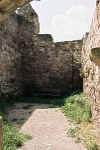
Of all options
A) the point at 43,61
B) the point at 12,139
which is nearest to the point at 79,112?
the point at 12,139

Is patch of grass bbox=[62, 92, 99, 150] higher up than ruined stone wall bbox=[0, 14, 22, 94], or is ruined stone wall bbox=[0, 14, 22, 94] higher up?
ruined stone wall bbox=[0, 14, 22, 94]

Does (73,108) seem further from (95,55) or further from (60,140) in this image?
(95,55)

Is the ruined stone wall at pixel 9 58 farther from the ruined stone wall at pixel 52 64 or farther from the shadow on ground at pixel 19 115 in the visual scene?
the shadow on ground at pixel 19 115

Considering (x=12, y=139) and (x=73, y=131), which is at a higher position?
(x=12, y=139)

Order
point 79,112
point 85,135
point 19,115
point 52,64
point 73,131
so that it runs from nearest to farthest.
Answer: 1. point 85,135
2. point 73,131
3. point 79,112
4. point 19,115
5. point 52,64

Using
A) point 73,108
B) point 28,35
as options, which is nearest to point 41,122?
point 73,108

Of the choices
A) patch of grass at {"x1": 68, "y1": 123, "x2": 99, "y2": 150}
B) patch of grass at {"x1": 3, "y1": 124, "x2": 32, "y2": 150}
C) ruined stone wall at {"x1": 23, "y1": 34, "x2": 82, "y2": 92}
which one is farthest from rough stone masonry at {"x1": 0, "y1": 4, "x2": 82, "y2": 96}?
patch of grass at {"x1": 3, "y1": 124, "x2": 32, "y2": 150}

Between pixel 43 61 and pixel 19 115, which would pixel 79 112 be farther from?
pixel 43 61

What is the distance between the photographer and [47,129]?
5.91 m

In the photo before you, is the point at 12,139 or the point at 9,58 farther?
the point at 9,58

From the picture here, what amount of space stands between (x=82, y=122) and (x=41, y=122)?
1.27 meters

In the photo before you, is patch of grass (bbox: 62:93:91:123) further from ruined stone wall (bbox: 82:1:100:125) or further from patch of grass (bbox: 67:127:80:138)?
patch of grass (bbox: 67:127:80:138)

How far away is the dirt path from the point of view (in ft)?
15.3

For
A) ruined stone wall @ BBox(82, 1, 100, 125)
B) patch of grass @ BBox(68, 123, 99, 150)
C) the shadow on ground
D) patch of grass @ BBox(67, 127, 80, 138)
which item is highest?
ruined stone wall @ BBox(82, 1, 100, 125)
